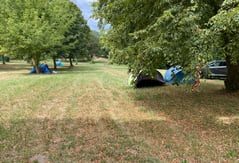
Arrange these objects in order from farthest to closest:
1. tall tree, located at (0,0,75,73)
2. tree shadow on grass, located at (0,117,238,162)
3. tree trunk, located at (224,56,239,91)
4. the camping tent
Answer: tall tree, located at (0,0,75,73), the camping tent, tree trunk, located at (224,56,239,91), tree shadow on grass, located at (0,117,238,162)

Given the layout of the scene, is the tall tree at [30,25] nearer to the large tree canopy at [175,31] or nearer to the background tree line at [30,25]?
the background tree line at [30,25]

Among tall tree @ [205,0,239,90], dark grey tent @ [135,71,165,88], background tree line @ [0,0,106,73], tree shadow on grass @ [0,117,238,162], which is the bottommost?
tree shadow on grass @ [0,117,238,162]

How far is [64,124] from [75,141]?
3.33 ft

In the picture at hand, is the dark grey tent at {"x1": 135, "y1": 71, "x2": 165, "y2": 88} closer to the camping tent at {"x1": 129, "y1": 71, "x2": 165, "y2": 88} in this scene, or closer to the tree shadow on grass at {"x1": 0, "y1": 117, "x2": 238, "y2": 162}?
the camping tent at {"x1": 129, "y1": 71, "x2": 165, "y2": 88}

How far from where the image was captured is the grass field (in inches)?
125

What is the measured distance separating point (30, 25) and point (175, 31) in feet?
40.6

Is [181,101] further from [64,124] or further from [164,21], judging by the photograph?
[64,124]

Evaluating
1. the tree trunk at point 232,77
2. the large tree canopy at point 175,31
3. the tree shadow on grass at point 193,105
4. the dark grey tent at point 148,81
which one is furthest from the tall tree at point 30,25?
the tree trunk at point 232,77

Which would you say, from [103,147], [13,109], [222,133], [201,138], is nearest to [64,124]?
[103,147]

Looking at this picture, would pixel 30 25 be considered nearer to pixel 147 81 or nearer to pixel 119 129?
pixel 147 81

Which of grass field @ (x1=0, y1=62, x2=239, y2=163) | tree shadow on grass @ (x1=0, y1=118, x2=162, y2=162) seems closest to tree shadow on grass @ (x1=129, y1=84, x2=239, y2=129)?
grass field @ (x1=0, y1=62, x2=239, y2=163)

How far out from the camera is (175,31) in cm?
412

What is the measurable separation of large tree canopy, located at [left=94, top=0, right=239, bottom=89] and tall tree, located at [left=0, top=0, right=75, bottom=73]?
9.81 metres

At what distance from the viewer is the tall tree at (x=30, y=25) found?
45.4ft
